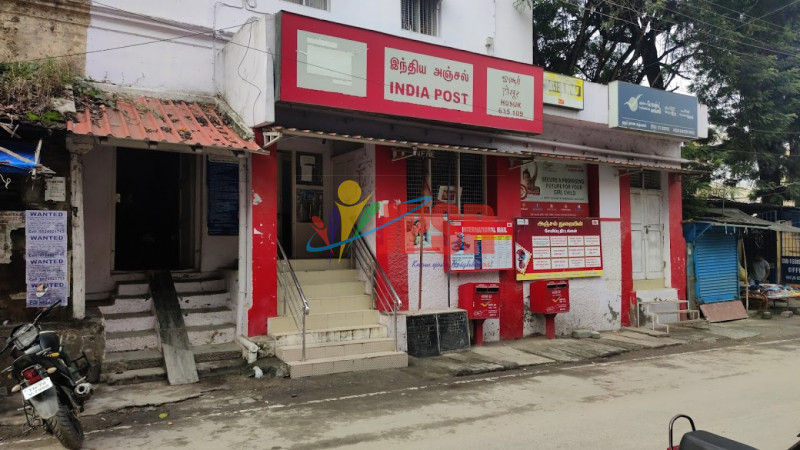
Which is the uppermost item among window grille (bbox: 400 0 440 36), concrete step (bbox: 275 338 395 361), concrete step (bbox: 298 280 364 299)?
window grille (bbox: 400 0 440 36)

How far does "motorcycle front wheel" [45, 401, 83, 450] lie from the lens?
16.5 feet

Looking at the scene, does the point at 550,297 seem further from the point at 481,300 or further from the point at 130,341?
the point at 130,341

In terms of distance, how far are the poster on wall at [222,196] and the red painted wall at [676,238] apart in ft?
35.2

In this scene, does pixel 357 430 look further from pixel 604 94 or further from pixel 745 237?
pixel 745 237

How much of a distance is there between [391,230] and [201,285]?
3448mm

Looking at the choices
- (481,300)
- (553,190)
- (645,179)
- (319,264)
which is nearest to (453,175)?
(481,300)

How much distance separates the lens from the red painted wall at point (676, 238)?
1410 cm

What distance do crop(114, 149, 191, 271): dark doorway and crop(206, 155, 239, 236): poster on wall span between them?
669 millimetres

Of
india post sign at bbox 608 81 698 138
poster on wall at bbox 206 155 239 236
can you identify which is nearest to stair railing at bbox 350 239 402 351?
poster on wall at bbox 206 155 239 236

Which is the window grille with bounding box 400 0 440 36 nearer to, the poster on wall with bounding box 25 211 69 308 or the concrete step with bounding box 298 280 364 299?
the concrete step with bounding box 298 280 364 299

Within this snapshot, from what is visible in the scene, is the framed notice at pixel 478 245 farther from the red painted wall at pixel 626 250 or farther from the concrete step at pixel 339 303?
the red painted wall at pixel 626 250

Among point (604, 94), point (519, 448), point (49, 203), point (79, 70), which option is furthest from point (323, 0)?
point (519, 448)

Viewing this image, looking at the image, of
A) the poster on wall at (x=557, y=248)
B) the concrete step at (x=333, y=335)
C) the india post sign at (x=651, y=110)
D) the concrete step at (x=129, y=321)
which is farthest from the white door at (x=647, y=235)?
the concrete step at (x=129, y=321)

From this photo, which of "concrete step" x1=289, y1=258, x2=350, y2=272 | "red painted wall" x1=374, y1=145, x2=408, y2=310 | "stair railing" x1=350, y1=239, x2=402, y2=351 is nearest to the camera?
"stair railing" x1=350, y1=239, x2=402, y2=351
